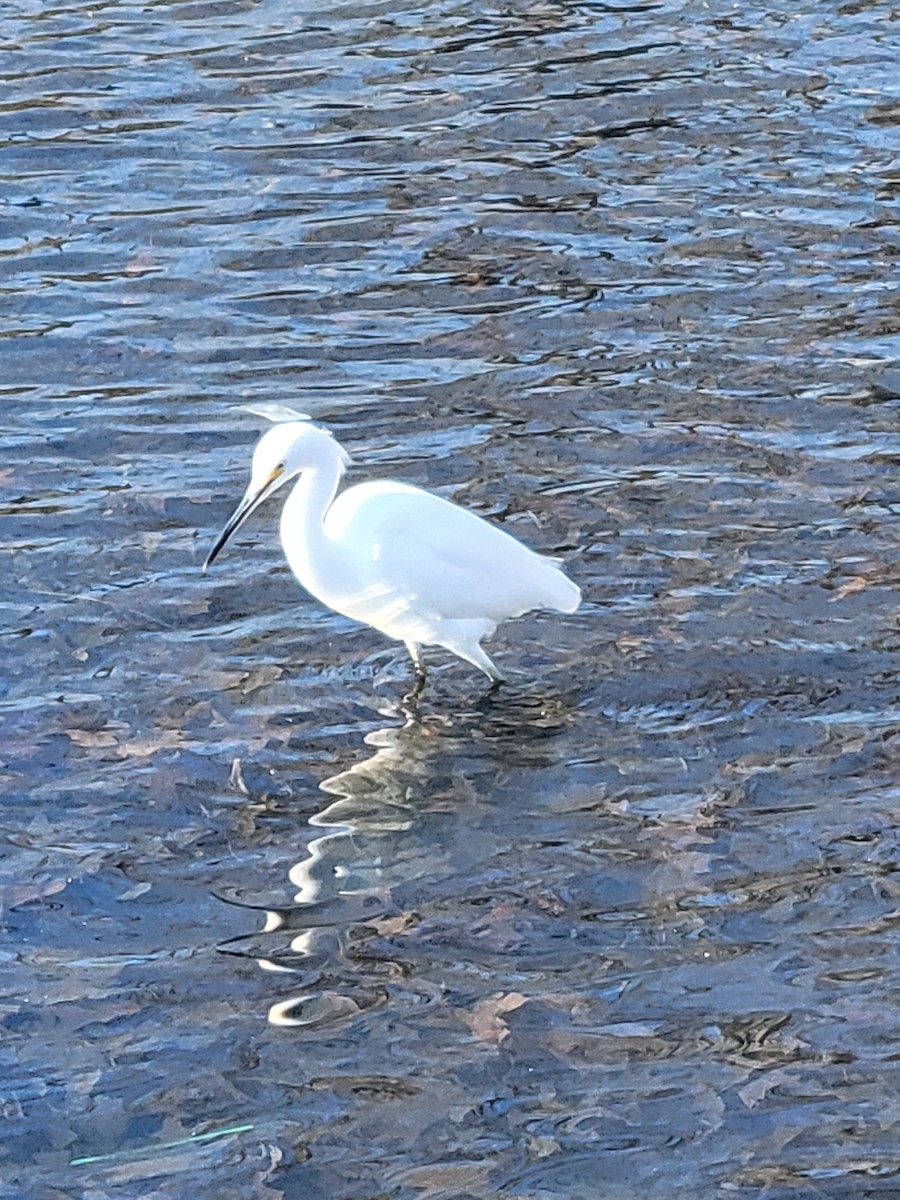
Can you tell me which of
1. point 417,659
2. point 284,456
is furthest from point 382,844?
point 284,456

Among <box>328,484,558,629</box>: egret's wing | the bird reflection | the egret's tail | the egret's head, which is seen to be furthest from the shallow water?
the egret's head

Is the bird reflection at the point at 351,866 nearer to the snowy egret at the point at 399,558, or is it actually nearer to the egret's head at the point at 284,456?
the snowy egret at the point at 399,558

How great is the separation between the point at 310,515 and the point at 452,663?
88 cm

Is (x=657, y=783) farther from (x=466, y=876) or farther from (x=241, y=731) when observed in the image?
(x=241, y=731)

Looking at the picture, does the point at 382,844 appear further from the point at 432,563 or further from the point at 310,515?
the point at 310,515

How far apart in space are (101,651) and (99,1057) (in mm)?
1999

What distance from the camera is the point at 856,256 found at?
30.7ft

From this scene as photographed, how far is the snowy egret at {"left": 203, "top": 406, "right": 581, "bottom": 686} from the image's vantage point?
627 cm

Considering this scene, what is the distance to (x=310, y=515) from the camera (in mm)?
6312

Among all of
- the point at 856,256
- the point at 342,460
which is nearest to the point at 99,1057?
the point at 342,460

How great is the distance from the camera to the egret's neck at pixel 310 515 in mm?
6277

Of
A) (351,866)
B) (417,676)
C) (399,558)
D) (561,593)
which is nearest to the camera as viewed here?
(351,866)

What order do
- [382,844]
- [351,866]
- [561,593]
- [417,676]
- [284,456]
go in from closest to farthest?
[351,866]
[382,844]
[284,456]
[561,593]
[417,676]

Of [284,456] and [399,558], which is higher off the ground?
[284,456]
